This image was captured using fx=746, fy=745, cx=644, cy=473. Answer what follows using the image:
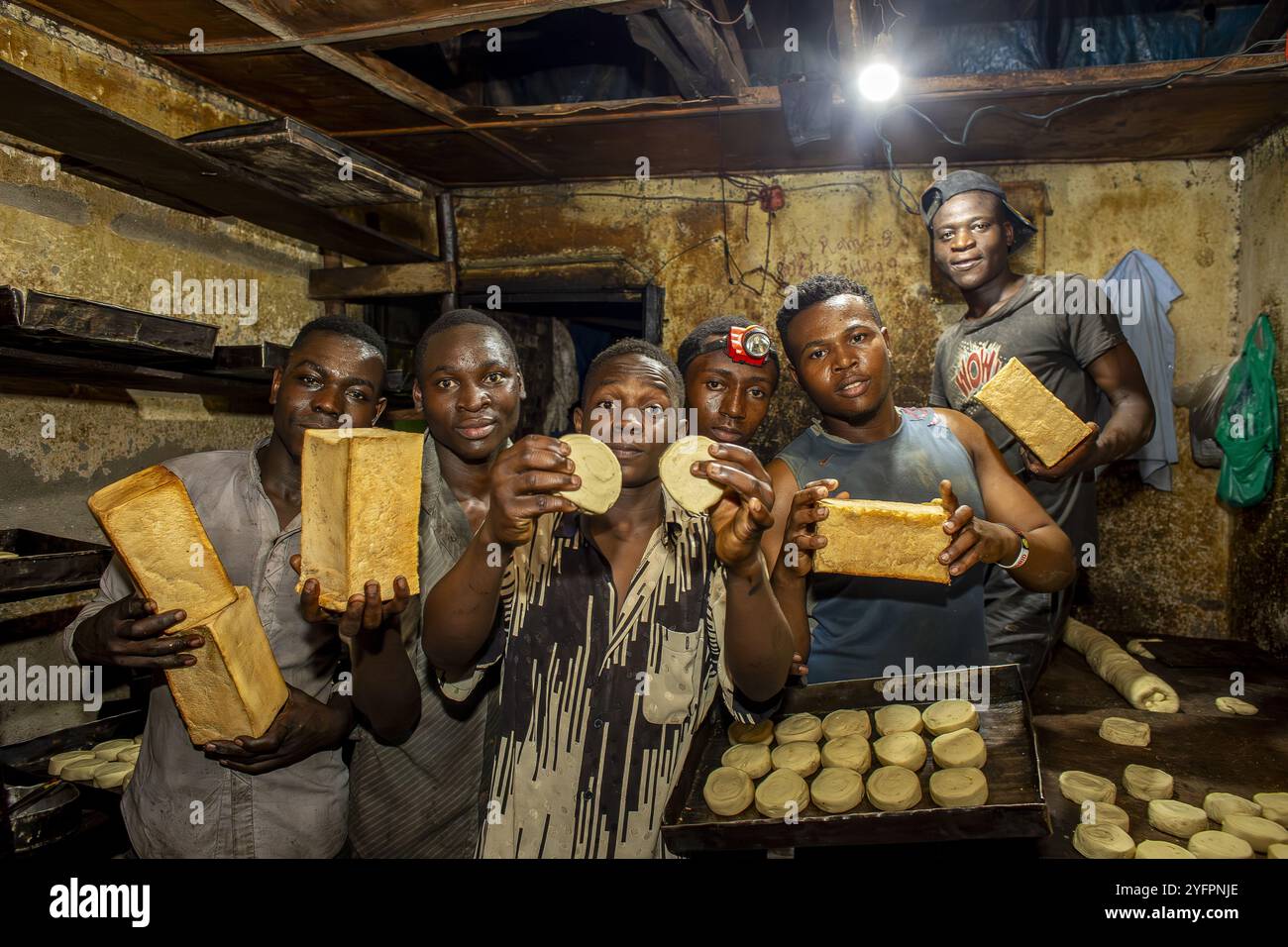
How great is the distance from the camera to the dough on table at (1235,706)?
10.1 ft

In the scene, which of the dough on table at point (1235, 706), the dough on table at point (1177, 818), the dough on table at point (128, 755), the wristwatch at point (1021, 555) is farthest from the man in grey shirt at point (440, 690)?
the dough on table at point (1235, 706)

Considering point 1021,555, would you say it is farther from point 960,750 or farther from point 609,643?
point 609,643

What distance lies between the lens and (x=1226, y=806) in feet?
6.95

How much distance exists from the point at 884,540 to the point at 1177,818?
1.12m

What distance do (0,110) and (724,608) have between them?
139 inches

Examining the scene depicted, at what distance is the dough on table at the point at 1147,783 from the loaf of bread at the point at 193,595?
8.32 feet

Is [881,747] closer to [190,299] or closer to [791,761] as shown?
[791,761]

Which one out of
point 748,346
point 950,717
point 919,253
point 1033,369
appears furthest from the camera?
point 919,253

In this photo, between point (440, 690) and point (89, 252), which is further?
point (89, 252)

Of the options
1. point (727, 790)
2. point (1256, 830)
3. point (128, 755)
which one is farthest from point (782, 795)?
point (128, 755)

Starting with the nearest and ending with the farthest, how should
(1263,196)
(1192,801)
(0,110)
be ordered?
1. (1192,801)
2. (0,110)
3. (1263,196)

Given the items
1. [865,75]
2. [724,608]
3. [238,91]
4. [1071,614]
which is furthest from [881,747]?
[238,91]

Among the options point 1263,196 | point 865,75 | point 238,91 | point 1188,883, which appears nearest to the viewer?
point 1188,883

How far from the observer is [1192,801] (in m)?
2.26
